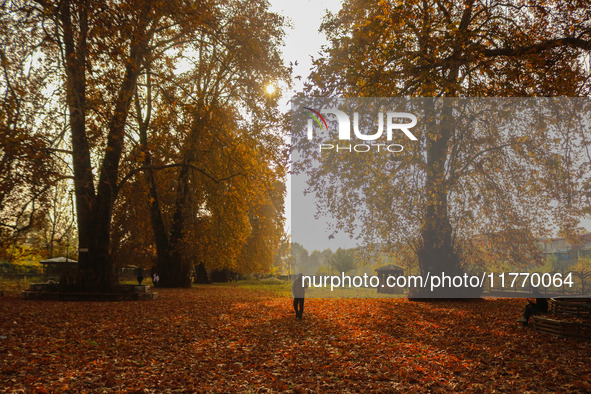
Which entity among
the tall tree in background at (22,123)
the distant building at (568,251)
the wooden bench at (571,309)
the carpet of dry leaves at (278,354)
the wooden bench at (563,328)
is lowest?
the carpet of dry leaves at (278,354)

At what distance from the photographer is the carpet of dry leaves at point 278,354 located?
589 centimetres

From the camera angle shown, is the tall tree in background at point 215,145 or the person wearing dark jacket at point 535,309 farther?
the tall tree in background at point 215,145

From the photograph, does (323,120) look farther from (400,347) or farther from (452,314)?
(400,347)

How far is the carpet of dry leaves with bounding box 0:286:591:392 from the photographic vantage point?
589cm

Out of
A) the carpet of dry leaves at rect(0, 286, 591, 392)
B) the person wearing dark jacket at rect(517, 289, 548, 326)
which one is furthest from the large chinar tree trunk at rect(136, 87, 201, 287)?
the person wearing dark jacket at rect(517, 289, 548, 326)

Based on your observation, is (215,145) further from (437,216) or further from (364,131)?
(437,216)

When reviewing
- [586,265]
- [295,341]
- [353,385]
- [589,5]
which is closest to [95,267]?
[295,341]

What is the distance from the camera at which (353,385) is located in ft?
19.5

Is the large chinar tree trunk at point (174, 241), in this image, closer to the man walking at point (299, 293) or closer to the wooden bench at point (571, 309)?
the man walking at point (299, 293)

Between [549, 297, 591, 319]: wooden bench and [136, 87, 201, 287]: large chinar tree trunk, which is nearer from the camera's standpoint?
[549, 297, 591, 319]: wooden bench

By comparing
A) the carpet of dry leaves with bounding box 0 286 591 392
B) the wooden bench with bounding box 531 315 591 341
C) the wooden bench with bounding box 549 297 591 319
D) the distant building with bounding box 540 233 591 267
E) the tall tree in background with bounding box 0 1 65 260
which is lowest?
the carpet of dry leaves with bounding box 0 286 591 392

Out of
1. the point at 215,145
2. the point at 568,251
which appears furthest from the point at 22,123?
the point at 568,251

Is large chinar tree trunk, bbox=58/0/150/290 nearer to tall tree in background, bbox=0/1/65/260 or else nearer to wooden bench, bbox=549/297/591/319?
tall tree in background, bbox=0/1/65/260

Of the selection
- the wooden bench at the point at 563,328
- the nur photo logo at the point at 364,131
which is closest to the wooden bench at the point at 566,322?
the wooden bench at the point at 563,328
